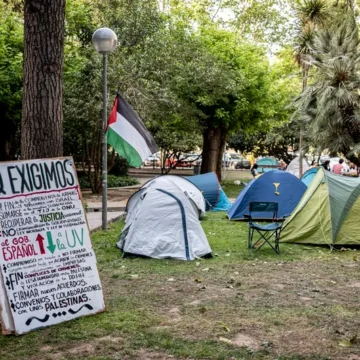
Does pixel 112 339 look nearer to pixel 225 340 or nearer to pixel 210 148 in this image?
pixel 225 340

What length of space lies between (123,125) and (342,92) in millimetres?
11546

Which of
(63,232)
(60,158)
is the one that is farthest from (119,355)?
(60,158)

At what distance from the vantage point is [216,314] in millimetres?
5723

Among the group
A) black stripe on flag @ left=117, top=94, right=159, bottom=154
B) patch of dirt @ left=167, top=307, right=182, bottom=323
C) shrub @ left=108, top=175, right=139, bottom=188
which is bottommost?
patch of dirt @ left=167, top=307, right=182, bottom=323

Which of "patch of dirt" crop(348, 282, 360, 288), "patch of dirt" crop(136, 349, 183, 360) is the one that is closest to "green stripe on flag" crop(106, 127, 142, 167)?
"patch of dirt" crop(348, 282, 360, 288)

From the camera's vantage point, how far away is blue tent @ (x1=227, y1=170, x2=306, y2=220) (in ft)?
45.4

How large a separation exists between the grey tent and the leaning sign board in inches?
124

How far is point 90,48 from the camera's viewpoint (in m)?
18.6

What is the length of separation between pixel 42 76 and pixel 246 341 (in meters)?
3.42

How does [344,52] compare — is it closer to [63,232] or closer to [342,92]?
[342,92]

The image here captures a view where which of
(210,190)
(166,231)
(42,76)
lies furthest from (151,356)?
(210,190)

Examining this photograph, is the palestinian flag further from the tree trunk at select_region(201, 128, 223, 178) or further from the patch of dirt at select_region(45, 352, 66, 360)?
the tree trunk at select_region(201, 128, 223, 178)

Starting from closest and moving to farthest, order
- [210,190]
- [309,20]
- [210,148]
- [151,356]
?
[151,356] → [210,190] → [210,148] → [309,20]

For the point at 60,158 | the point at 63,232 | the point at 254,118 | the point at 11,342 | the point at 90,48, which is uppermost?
the point at 90,48
